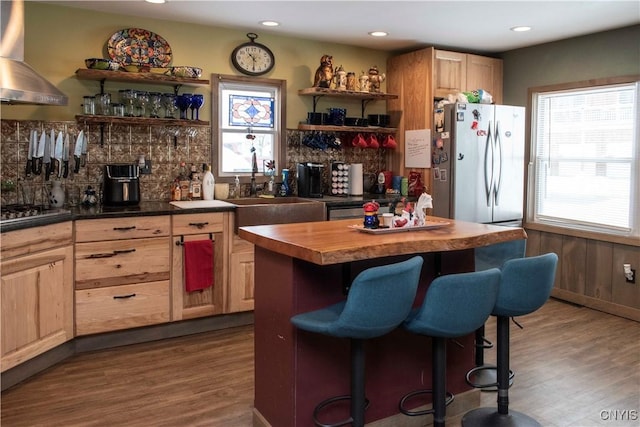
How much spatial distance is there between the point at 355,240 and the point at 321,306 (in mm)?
329

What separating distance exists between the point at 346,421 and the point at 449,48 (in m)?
4.06

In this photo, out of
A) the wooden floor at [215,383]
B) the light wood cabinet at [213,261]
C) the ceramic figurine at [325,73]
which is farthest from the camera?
the ceramic figurine at [325,73]

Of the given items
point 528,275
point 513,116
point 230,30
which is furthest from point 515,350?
point 230,30

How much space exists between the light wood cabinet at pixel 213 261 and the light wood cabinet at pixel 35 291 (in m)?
0.68

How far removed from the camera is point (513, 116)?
205 inches

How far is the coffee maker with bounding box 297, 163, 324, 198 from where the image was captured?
4.85m

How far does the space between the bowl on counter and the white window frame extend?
0.84 metres

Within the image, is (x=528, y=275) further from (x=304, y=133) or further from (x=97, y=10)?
(x=97, y=10)

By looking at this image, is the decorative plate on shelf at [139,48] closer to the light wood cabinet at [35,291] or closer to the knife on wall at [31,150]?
the knife on wall at [31,150]

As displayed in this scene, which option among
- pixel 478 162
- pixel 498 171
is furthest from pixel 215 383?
pixel 498 171

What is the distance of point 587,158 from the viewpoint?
491 centimetres

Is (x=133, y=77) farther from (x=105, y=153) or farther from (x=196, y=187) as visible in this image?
(x=196, y=187)

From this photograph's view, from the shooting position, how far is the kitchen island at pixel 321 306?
2.31m

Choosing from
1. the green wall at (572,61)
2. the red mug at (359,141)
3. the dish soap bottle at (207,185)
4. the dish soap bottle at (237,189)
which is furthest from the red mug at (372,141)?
the dish soap bottle at (207,185)
